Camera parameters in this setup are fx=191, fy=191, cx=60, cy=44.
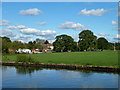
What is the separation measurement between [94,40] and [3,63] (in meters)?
78.1

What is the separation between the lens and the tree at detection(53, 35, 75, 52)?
116m

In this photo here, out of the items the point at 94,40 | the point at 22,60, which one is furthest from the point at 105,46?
the point at 22,60

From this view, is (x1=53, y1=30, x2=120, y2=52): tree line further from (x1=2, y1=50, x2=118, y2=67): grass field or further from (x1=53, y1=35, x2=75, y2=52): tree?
(x1=2, y1=50, x2=118, y2=67): grass field

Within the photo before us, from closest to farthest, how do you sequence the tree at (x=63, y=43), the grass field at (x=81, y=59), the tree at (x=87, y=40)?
1. the grass field at (x=81, y=59)
2. the tree at (x=87, y=40)
3. the tree at (x=63, y=43)

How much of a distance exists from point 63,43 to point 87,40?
14.7 meters

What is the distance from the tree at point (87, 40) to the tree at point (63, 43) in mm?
5604

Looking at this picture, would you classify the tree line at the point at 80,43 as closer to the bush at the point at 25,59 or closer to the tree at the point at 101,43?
the tree at the point at 101,43

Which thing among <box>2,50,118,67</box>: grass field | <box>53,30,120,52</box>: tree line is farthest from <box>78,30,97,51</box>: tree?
<box>2,50,118,67</box>: grass field

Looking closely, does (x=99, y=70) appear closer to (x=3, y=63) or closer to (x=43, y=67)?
(x=43, y=67)

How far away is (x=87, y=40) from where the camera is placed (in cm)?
11306

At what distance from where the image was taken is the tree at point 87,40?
112750 mm

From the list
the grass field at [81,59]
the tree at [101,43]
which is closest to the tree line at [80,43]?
the tree at [101,43]

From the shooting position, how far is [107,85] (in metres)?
22.3

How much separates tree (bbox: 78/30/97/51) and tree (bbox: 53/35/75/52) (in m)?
5.60
